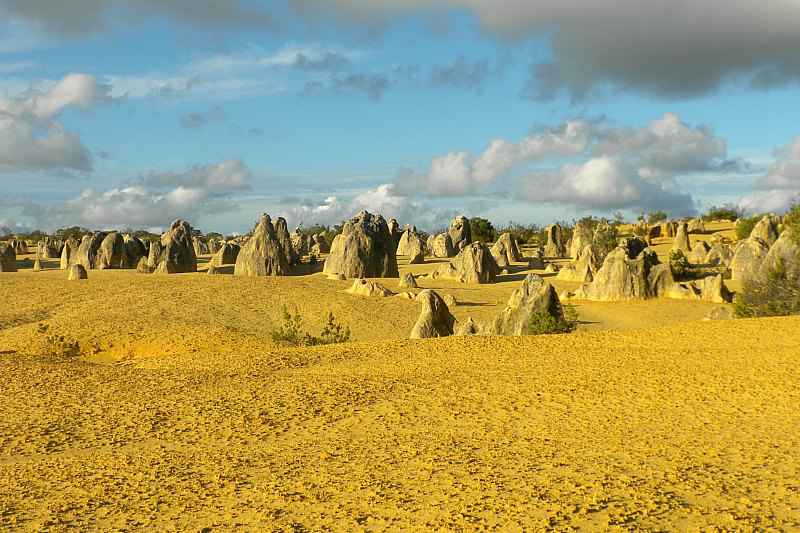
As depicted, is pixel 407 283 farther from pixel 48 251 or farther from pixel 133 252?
pixel 48 251

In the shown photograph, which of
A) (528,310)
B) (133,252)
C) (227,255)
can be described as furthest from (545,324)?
(133,252)

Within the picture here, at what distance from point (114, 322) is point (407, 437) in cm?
1180

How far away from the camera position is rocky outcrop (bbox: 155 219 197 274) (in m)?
33.2

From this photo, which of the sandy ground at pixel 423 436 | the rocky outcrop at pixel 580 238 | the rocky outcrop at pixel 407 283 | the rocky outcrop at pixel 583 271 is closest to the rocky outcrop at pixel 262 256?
the rocky outcrop at pixel 407 283

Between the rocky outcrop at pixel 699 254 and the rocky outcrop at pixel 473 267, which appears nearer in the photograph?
the rocky outcrop at pixel 473 267

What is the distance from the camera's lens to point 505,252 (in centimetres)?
3919

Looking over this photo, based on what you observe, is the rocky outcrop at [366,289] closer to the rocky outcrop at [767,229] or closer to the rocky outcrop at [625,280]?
the rocky outcrop at [625,280]

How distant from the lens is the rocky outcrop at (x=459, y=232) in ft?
163

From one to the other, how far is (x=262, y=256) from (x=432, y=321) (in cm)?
1554

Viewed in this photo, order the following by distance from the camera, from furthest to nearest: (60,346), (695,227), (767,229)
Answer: (695,227) → (767,229) → (60,346)

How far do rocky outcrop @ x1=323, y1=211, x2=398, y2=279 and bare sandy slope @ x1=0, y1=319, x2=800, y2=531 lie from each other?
752 inches

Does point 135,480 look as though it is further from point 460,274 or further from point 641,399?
point 460,274

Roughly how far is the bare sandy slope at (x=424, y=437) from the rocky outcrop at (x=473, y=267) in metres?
18.4

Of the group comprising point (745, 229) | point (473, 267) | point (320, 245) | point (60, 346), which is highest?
point (745, 229)
